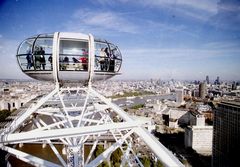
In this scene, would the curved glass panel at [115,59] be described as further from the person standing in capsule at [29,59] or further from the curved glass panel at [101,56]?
the person standing in capsule at [29,59]

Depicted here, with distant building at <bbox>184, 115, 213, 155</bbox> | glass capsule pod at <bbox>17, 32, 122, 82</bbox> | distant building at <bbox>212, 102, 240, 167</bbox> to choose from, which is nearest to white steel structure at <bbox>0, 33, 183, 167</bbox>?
glass capsule pod at <bbox>17, 32, 122, 82</bbox>

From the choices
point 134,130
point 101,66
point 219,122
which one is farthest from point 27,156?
point 219,122

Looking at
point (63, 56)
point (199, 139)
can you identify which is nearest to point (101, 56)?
point (63, 56)

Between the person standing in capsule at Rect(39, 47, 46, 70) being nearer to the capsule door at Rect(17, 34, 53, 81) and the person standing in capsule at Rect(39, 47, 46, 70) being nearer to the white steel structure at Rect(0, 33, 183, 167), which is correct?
the capsule door at Rect(17, 34, 53, 81)

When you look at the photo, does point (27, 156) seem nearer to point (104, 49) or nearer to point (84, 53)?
point (84, 53)

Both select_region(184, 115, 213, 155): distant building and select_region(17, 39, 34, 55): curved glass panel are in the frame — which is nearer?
select_region(17, 39, 34, 55): curved glass panel

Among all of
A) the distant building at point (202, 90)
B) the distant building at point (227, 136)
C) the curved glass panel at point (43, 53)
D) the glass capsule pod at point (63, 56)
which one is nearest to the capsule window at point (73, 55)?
the glass capsule pod at point (63, 56)

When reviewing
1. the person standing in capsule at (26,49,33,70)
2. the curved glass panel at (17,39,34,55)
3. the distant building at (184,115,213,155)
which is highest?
the curved glass panel at (17,39,34,55)
